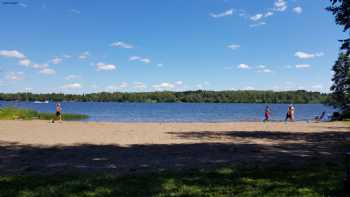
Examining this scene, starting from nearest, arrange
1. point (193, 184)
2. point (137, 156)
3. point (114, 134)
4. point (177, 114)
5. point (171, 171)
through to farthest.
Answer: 1. point (193, 184)
2. point (171, 171)
3. point (137, 156)
4. point (114, 134)
5. point (177, 114)

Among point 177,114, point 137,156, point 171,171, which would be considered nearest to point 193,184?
point 171,171

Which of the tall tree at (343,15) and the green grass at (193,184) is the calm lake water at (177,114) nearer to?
the tall tree at (343,15)

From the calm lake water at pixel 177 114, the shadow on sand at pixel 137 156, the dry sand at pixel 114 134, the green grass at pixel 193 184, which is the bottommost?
the calm lake water at pixel 177 114

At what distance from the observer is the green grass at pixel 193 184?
303 inches

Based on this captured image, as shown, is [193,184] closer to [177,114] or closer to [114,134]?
[114,134]

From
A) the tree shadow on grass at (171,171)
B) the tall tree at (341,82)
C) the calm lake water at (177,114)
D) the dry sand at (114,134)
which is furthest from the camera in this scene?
the calm lake water at (177,114)

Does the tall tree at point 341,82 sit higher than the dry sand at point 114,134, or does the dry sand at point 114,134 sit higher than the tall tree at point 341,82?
the tall tree at point 341,82

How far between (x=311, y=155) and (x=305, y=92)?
185358 mm

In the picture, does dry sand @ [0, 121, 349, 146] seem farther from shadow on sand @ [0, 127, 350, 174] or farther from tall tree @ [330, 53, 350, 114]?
tall tree @ [330, 53, 350, 114]

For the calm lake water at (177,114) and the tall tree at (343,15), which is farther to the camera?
the calm lake water at (177,114)

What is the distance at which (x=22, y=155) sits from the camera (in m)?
13.3

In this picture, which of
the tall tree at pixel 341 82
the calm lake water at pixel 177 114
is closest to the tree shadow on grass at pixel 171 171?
the tall tree at pixel 341 82

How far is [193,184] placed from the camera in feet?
27.7

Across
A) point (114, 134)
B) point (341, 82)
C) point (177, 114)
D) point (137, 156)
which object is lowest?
point (177, 114)
